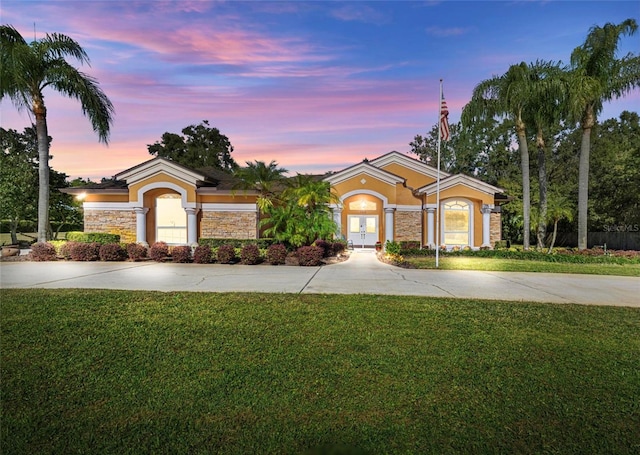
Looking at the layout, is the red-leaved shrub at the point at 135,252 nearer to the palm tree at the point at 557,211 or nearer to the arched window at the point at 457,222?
the arched window at the point at 457,222

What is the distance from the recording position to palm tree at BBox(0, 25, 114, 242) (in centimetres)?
1451

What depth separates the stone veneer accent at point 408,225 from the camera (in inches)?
836

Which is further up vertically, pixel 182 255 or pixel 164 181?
pixel 164 181

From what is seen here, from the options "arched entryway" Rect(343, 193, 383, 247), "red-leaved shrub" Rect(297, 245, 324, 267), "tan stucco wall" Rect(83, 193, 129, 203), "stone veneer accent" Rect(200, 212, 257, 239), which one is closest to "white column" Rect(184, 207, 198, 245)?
"stone veneer accent" Rect(200, 212, 257, 239)

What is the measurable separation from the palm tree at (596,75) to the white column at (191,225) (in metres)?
21.0

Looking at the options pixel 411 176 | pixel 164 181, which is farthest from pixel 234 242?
pixel 411 176

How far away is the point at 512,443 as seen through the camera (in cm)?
301

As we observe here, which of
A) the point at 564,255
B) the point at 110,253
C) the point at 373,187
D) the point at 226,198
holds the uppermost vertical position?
the point at 373,187

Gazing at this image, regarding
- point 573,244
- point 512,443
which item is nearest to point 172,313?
point 512,443

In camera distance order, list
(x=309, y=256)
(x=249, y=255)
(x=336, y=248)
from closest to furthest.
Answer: (x=309, y=256)
(x=249, y=255)
(x=336, y=248)

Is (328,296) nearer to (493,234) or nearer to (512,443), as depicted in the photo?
(512,443)

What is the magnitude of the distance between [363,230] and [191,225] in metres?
10.2

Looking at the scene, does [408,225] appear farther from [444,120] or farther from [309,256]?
[309,256]

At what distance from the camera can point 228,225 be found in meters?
19.6
